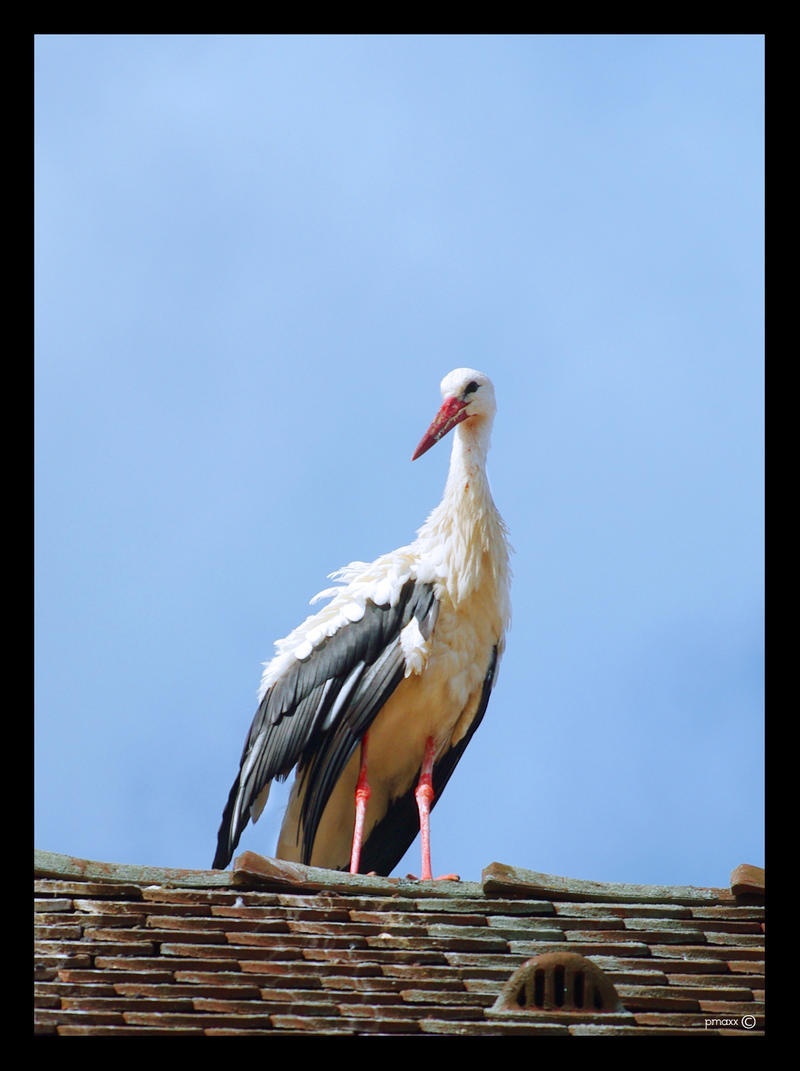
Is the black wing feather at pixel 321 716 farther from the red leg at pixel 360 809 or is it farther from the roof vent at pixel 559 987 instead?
the roof vent at pixel 559 987

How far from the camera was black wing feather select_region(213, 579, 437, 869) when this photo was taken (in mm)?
8531

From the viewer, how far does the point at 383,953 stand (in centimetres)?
604

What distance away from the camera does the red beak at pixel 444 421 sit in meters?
9.20

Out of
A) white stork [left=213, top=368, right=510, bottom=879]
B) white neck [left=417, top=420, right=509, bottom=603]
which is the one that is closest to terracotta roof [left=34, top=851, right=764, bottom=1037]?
white stork [left=213, top=368, right=510, bottom=879]

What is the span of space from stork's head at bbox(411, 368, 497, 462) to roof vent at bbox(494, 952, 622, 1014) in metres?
4.00

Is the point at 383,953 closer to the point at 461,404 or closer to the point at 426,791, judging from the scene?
the point at 426,791

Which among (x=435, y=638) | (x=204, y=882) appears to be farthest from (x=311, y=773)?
(x=204, y=882)

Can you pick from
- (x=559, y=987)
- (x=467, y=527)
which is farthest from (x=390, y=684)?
(x=559, y=987)

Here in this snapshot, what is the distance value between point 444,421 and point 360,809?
219cm

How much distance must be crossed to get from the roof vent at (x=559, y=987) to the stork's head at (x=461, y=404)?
400cm

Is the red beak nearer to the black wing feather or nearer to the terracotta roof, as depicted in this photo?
the black wing feather
